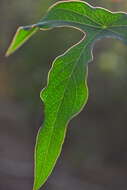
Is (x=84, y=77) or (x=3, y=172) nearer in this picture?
(x=84, y=77)

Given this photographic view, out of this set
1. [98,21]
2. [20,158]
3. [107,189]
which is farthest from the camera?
[20,158]

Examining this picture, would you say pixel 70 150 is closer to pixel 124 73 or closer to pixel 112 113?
Result: pixel 112 113

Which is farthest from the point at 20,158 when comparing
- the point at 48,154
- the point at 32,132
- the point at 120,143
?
the point at 48,154

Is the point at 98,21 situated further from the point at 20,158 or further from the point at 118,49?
the point at 20,158

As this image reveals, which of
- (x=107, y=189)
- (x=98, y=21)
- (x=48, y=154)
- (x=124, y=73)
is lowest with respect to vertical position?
(x=107, y=189)

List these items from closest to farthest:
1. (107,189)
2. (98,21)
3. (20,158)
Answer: (98,21) → (107,189) → (20,158)

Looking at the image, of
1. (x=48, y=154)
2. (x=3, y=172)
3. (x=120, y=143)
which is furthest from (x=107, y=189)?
(x=48, y=154)

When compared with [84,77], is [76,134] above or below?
below
